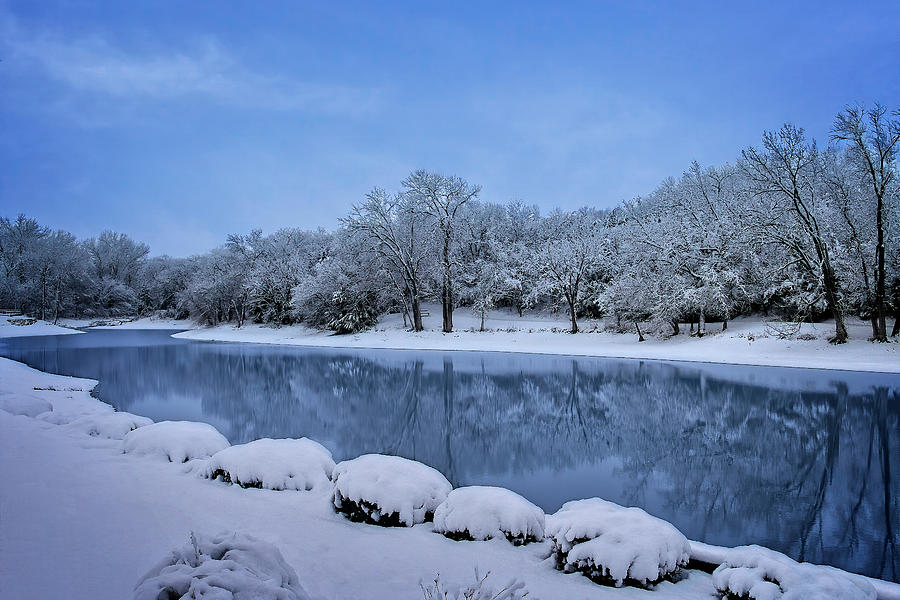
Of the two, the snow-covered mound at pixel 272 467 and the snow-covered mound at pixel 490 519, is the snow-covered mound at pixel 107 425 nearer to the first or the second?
the snow-covered mound at pixel 272 467

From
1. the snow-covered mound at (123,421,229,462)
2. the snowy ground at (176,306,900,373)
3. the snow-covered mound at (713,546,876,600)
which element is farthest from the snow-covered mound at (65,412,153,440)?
the snowy ground at (176,306,900,373)

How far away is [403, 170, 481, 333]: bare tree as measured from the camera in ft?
115

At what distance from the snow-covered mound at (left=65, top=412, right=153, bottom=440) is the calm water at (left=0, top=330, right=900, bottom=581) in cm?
208

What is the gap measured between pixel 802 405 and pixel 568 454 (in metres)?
7.63

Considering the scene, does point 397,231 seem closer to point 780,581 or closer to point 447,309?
point 447,309

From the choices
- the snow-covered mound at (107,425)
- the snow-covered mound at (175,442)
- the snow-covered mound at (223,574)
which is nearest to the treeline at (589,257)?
the snow-covered mound at (175,442)

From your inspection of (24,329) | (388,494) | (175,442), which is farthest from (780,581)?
(24,329)

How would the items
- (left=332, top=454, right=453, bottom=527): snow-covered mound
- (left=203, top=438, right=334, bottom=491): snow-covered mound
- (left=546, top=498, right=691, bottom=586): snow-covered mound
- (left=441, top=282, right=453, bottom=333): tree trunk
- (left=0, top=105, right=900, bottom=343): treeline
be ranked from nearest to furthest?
(left=546, top=498, right=691, bottom=586): snow-covered mound → (left=332, top=454, right=453, bottom=527): snow-covered mound → (left=203, top=438, right=334, bottom=491): snow-covered mound → (left=0, top=105, right=900, bottom=343): treeline → (left=441, top=282, right=453, bottom=333): tree trunk

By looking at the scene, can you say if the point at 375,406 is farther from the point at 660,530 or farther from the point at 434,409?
the point at 660,530

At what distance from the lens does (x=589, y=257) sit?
33344mm

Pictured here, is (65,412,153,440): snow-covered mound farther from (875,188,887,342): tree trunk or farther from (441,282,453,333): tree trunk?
(441,282,453,333): tree trunk

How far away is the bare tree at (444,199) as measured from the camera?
35.1 metres

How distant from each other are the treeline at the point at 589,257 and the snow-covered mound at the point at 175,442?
22100 millimetres

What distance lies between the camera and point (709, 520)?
20.7 ft
